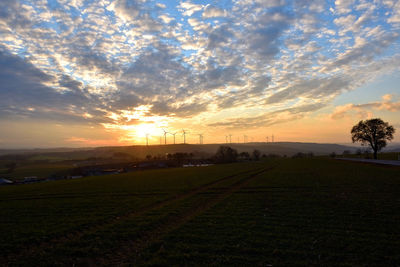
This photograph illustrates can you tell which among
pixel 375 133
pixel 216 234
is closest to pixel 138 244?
pixel 216 234

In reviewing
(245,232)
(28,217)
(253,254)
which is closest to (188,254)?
(253,254)

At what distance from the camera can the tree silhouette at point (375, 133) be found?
8719 cm

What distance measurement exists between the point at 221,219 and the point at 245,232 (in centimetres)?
344

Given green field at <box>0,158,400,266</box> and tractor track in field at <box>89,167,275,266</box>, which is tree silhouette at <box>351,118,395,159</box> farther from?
tractor track in field at <box>89,167,275,266</box>

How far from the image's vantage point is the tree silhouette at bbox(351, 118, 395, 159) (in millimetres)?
87188

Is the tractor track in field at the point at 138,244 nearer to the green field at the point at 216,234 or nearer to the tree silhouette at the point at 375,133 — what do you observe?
the green field at the point at 216,234

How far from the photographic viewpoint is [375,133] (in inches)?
3504

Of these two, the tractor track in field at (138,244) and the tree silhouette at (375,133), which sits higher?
the tree silhouette at (375,133)

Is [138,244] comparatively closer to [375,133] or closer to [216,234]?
[216,234]

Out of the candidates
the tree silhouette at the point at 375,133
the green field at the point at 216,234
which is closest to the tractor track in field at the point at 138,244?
the green field at the point at 216,234

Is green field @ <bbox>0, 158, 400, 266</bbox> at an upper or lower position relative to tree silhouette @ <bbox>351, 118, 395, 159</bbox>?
lower

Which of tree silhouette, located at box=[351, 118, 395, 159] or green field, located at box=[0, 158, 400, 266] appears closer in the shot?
green field, located at box=[0, 158, 400, 266]

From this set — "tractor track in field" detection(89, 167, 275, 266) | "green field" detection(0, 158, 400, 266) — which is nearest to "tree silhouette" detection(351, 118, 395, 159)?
"green field" detection(0, 158, 400, 266)

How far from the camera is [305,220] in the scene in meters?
15.1
